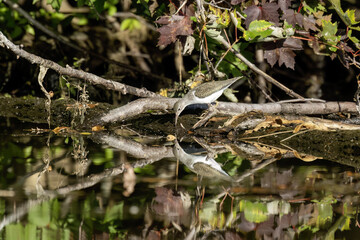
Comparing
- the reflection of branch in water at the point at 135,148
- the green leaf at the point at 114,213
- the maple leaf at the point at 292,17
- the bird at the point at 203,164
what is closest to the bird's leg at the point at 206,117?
the reflection of branch in water at the point at 135,148

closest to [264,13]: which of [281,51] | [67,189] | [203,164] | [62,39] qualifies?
[281,51]

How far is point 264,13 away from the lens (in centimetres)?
428

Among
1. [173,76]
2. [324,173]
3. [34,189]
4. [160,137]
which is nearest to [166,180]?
[34,189]

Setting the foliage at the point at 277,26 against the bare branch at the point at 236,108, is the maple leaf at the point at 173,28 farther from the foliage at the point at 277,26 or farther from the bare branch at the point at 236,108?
the bare branch at the point at 236,108

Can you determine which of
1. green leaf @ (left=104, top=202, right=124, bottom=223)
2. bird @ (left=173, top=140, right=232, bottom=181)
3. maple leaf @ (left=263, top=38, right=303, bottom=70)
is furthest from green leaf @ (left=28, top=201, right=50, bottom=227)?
maple leaf @ (left=263, top=38, right=303, bottom=70)

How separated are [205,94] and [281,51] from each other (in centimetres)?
88

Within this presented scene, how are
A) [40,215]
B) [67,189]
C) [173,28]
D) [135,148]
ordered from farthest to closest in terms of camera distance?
[173,28]
[135,148]
[67,189]
[40,215]

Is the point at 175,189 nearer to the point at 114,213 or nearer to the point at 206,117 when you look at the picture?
the point at 114,213

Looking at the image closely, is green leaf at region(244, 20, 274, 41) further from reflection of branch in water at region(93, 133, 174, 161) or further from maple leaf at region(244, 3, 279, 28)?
reflection of branch in water at region(93, 133, 174, 161)

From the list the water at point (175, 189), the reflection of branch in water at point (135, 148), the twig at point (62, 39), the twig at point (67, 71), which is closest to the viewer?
the water at point (175, 189)

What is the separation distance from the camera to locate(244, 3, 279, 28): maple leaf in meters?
4.26

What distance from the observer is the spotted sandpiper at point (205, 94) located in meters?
4.04

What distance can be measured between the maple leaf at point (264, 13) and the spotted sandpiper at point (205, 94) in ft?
1.78

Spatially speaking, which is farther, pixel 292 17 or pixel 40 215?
pixel 292 17
